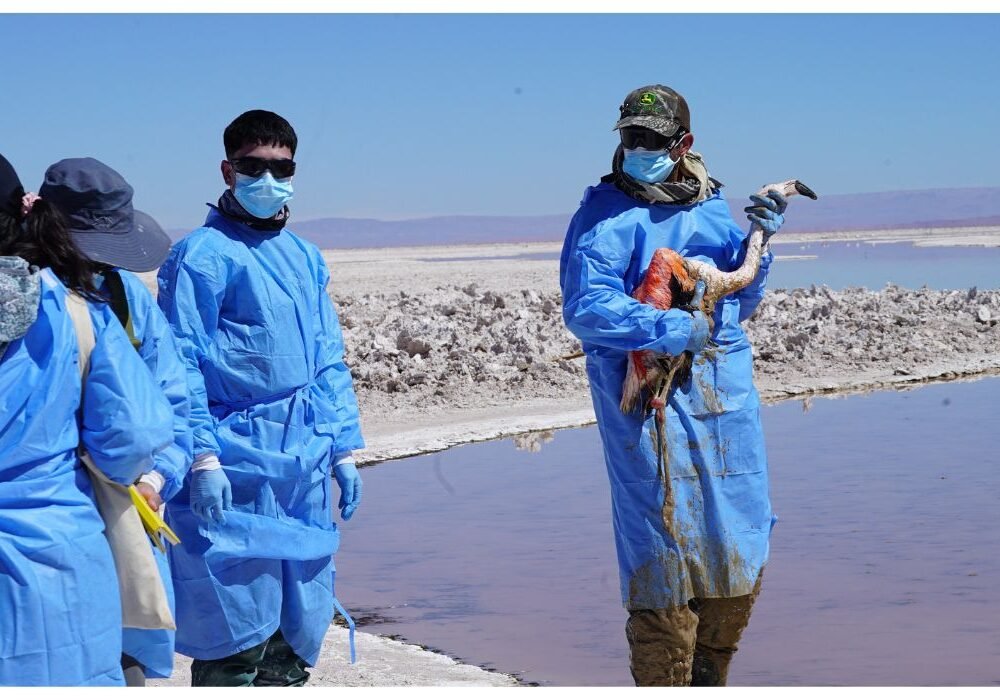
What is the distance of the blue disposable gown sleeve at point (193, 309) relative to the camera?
14.2 feet

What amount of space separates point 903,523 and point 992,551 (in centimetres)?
73

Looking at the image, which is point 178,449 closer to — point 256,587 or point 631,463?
point 256,587

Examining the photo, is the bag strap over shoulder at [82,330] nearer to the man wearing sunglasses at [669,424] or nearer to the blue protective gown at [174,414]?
the blue protective gown at [174,414]

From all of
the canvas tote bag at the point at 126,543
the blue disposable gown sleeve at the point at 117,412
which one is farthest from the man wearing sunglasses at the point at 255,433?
the blue disposable gown sleeve at the point at 117,412

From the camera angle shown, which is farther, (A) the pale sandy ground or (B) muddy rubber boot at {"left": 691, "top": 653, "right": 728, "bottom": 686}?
(A) the pale sandy ground

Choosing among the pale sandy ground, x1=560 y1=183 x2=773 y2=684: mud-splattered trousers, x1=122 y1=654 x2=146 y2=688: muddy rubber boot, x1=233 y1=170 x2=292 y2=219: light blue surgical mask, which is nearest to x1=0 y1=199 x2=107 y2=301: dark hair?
x1=122 y1=654 x2=146 y2=688: muddy rubber boot

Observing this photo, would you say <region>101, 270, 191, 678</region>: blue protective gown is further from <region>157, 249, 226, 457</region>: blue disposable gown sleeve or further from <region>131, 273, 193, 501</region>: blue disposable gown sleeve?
<region>157, 249, 226, 457</region>: blue disposable gown sleeve

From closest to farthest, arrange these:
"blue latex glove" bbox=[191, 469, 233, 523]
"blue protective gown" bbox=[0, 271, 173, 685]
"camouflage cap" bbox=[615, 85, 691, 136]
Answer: "blue protective gown" bbox=[0, 271, 173, 685]
"blue latex glove" bbox=[191, 469, 233, 523]
"camouflage cap" bbox=[615, 85, 691, 136]

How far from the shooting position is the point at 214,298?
176 inches

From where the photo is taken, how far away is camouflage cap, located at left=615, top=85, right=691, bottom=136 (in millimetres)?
4547

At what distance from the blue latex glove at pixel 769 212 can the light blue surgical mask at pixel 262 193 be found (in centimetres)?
138

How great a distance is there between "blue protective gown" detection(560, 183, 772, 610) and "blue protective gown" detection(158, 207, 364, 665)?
2.59 feet

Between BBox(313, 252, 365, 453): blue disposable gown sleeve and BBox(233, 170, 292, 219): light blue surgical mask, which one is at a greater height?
BBox(233, 170, 292, 219): light blue surgical mask

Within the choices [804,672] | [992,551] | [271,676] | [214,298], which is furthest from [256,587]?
[992,551]
